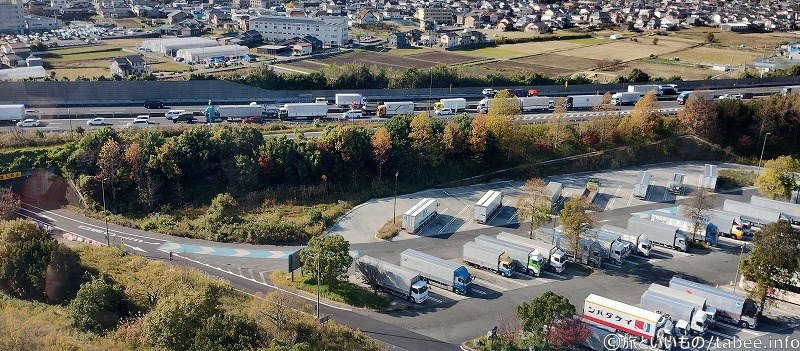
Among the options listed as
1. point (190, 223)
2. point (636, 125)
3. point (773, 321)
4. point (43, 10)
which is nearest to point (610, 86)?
point (636, 125)

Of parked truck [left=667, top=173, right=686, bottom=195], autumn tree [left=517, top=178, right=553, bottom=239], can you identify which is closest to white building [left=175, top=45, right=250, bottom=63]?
autumn tree [left=517, top=178, right=553, bottom=239]

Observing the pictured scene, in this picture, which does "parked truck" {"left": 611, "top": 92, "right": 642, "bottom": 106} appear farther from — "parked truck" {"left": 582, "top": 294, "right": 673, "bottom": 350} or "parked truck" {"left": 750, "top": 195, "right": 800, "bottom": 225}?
"parked truck" {"left": 582, "top": 294, "right": 673, "bottom": 350}

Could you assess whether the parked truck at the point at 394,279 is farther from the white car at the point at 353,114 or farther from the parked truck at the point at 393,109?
the parked truck at the point at 393,109

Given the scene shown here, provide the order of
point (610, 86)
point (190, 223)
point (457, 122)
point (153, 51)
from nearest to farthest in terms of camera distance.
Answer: point (190, 223)
point (457, 122)
point (610, 86)
point (153, 51)

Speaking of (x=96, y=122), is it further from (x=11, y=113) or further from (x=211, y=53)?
(x=211, y=53)

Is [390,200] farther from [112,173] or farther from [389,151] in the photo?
[112,173]

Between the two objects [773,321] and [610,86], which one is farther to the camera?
[610,86]
